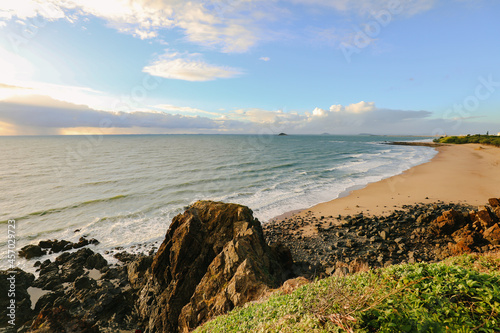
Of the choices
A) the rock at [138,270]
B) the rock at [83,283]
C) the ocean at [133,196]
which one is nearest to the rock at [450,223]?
the ocean at [133,196]

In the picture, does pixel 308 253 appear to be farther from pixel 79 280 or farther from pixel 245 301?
pixel 79 280

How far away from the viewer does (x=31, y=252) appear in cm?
1834

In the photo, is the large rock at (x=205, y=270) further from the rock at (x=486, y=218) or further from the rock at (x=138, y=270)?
the rock at (x=486, y=218)

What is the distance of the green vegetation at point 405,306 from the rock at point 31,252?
896 inches

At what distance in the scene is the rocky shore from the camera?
Result: 33.4ft

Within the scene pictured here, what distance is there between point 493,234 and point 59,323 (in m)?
Result: 26.6

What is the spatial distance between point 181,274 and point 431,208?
2621 cm

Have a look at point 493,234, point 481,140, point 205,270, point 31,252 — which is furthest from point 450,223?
point 481,140

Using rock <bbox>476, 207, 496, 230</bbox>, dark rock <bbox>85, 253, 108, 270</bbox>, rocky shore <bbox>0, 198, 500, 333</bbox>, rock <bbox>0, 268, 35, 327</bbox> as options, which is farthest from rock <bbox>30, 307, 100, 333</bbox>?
rock <bbox>476, 207, 496, 230</bbox>

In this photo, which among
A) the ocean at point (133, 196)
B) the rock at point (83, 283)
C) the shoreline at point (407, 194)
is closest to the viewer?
the rock at point (83, 283)

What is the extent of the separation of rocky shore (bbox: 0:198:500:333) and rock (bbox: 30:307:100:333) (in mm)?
47

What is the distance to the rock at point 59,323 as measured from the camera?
10844mm

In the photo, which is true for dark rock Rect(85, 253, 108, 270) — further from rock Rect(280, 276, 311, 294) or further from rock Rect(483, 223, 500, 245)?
rock Rect(483, 223, 500, 245)

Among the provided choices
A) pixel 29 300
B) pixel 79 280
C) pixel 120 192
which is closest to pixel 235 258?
pixel 79 280
